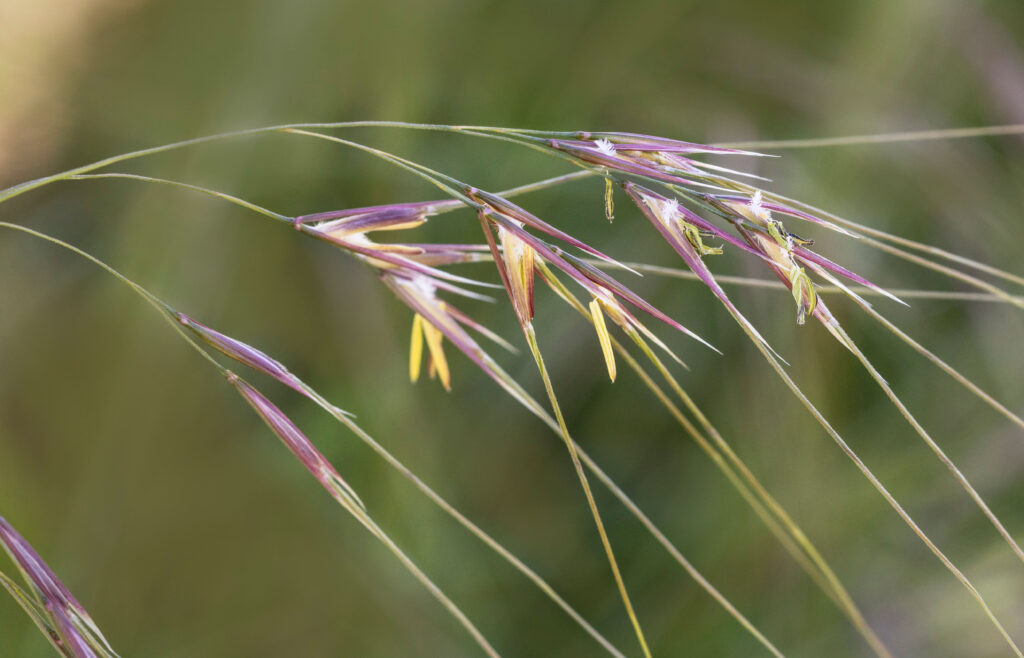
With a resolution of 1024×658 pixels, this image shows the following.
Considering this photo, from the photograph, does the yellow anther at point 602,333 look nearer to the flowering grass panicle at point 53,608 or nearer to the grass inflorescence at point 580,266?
the grass inflorescence at point 580,266

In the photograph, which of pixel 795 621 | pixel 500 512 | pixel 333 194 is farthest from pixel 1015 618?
pixel 333 194

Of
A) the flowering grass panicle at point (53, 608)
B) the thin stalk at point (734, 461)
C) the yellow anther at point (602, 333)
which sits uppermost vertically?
the flowering grass panicle at point (53, 608)

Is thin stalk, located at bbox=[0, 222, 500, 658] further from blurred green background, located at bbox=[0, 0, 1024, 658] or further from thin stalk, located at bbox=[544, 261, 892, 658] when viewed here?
blurred green background, located at bbox=[0, 0, 1024, 658]

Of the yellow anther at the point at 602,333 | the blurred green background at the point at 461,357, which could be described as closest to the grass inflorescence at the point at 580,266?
the yellow anther at the point at 602,333

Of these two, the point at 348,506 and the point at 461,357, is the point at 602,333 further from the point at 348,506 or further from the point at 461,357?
the point at 461,357

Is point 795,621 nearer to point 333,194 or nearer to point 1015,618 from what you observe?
point 1015,618

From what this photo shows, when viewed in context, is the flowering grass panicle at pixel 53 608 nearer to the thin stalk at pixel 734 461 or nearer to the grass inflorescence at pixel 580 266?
the grass inflorescence at pixel 580 266

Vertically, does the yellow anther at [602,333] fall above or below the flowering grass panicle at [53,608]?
below

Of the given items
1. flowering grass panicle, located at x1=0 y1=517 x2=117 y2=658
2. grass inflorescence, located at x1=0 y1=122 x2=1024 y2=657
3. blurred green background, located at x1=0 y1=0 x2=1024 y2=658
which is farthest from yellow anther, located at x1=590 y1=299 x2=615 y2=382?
blurred green background, located at x1=0 y1=0 x2=1024 y2=658

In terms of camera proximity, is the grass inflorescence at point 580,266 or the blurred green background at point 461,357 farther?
the blurred green background at point 461,357
